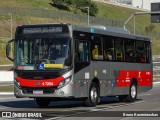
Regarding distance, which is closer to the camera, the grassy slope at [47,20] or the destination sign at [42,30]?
the destination sign at [42,30]

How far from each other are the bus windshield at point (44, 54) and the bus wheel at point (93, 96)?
2020mm

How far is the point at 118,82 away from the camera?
2483 cm

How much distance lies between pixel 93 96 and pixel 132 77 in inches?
176

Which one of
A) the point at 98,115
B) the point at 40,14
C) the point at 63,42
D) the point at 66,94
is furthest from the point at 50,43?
the point at 40,14

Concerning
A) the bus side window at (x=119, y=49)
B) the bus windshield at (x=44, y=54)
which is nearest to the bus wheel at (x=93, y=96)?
the bus windshield at (x=44, y=54)

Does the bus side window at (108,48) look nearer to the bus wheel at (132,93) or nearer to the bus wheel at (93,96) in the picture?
the bus wheel at (93,96)

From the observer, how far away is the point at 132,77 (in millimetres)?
26328

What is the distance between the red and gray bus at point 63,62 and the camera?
20.7 meters

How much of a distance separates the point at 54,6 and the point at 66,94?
10903cm

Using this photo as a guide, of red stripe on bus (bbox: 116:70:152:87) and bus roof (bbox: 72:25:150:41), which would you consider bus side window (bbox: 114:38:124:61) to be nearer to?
bus roof (bbox: 72:25:150:41)

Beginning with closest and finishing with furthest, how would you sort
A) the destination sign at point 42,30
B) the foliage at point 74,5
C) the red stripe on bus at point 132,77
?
1. the destination sign at point 42,30
2. the red stripe on bus at point 132,77
3. the foliage at point 74,5

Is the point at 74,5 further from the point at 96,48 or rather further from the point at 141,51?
the point at 96,48

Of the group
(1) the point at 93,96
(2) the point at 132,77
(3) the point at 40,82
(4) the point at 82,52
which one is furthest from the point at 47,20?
(3) the point at 40,82

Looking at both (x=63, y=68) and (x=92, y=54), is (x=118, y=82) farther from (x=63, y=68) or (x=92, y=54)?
(x=63, y=68)
